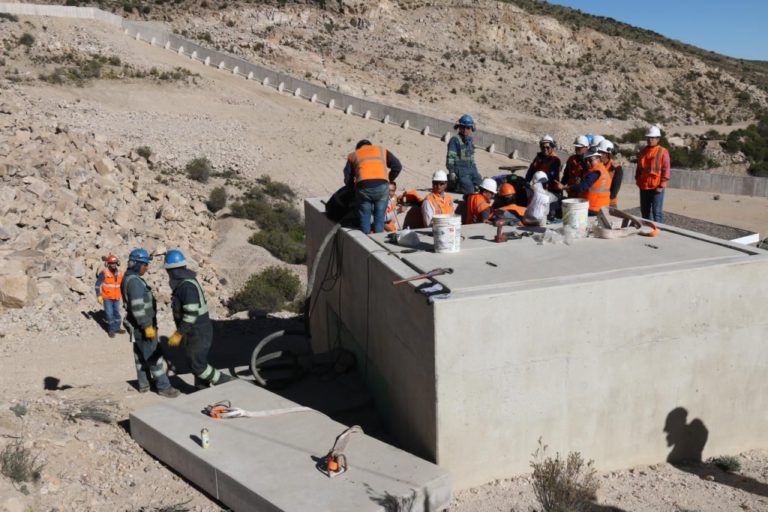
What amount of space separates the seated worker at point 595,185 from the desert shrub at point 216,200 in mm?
15820

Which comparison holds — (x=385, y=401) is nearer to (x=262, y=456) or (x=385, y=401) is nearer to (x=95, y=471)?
(x=262, y=456)

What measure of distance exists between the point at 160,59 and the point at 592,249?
38464 mm

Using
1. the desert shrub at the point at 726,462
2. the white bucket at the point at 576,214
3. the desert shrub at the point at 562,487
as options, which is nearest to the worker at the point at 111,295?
the white bucket at the point at 576,214

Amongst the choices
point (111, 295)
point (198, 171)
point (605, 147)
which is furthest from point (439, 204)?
point (198, 171)

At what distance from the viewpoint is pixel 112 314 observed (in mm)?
12172

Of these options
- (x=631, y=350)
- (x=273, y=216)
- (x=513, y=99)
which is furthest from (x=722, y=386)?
(x=513, y=99)

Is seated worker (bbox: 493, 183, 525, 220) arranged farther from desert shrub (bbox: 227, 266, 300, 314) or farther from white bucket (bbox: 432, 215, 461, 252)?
desert shrub (bbox: 227, 266, 300, 314)

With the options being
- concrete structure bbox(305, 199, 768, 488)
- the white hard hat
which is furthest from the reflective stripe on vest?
the white hard hat

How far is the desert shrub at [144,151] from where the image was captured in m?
25.4

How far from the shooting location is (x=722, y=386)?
6.95 metres

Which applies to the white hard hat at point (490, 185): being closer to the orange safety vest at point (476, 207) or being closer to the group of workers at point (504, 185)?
the group of workers at point (504, 185)

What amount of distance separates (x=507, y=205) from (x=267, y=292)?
7545mm

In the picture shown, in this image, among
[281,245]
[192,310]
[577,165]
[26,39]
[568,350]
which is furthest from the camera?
[26,39]

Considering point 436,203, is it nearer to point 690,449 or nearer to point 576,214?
point 576,214
